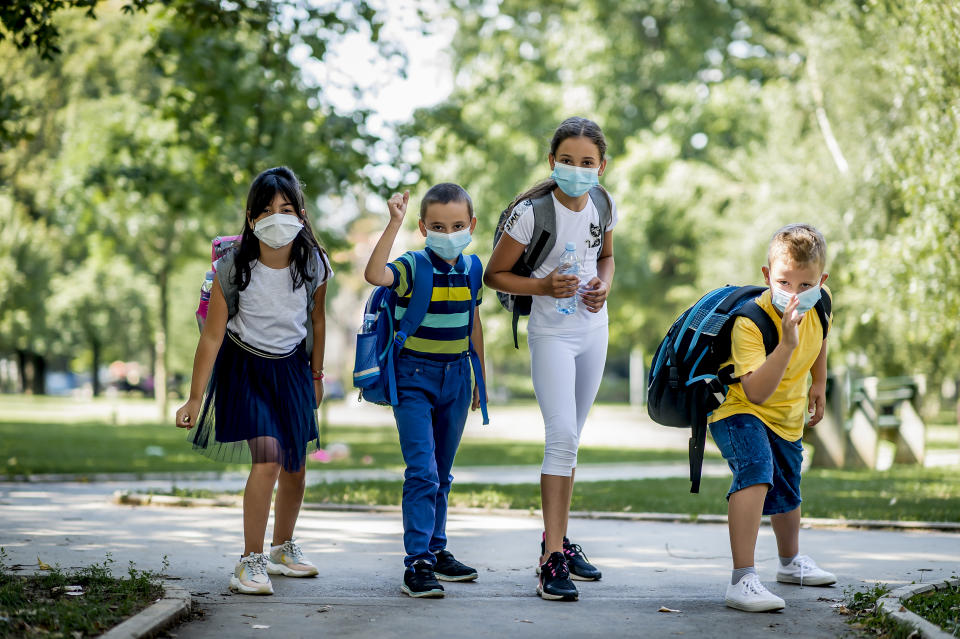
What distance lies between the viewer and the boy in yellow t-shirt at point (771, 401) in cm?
482

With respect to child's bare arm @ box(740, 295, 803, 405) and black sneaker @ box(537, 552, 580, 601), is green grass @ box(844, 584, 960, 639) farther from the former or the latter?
black sneaker @ box(537, 552, 580, 601)

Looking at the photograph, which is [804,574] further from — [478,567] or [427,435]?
[427,435]

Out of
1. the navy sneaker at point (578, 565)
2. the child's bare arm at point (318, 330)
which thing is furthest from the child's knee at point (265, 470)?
the navy sneaker at point (578, 565)

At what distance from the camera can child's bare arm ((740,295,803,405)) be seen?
468 centimetres

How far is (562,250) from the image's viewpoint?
5570 mm

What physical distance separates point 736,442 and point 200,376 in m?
2.61

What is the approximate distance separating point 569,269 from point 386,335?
1001 mm

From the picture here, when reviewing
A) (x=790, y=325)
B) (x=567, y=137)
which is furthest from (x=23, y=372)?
(x=790, y=325)

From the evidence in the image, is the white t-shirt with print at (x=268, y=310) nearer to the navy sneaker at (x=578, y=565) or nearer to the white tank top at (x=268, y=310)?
the white tank top at (x=268, y=310)

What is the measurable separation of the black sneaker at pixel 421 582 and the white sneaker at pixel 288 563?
70 cm

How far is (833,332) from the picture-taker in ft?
79.4

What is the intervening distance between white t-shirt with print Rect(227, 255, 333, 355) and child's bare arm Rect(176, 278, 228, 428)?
0.11 m

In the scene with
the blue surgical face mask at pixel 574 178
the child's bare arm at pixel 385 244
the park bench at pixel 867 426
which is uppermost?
the blue surgical face mask at pixel 574 178

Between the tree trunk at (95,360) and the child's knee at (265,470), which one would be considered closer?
the child's knee at (265,470)
